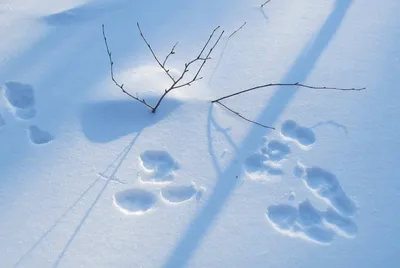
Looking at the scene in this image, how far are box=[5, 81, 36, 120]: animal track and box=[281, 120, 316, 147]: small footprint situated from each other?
1.10 m

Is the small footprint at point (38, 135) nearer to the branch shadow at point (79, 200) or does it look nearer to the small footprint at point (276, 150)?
the branch shadow at point (79, 200)

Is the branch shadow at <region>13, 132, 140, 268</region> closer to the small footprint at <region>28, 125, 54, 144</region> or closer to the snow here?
the snow

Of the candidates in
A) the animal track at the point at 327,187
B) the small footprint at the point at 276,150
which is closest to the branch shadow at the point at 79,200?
the small footprint at the point at 276,150

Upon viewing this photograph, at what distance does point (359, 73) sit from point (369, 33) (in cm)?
32

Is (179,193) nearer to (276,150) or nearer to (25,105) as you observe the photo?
(276,150)

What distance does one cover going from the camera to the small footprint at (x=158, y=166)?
1721 mm

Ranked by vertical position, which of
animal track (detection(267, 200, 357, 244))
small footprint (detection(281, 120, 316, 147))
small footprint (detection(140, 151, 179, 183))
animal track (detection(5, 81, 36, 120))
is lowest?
animal track (detection(267, 200, 357, 244))

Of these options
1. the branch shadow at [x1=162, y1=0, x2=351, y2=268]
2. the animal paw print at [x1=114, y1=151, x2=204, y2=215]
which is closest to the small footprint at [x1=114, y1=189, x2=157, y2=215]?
the animal paw print at [x1=114, y1=151, x2=204, y2=215]

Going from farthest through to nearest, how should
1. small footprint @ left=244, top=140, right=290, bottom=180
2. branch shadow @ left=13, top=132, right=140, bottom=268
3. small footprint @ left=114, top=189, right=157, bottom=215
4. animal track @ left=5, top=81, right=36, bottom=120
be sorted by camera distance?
animal track @ left=5, top=81, right=36, bottom=120
small footprint @ left=244, top=140, right=290, bottom=180
small footprint @ left=114, top=189, right=157, bottom=215
branch shadow @ left=13, top=132, right=140, bottom=268

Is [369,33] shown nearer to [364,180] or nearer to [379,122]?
[379,122]

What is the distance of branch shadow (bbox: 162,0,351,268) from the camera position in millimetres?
1543

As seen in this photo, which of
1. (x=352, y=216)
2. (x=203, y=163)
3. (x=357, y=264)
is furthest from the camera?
(x=203, y=163)

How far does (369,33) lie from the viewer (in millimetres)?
2260

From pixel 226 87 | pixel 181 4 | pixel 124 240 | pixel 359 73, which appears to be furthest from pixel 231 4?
pixel 124 240
